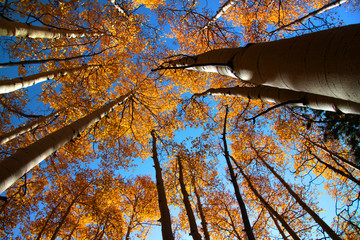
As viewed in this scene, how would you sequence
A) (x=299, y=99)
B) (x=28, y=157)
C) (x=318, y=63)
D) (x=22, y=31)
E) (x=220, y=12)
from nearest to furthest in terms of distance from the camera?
1. (x=318, y=63)
2. (x=28, y=157)
3. (x=299, y=99)
4. (x=22, y=31)
5. (x=220, y=12)

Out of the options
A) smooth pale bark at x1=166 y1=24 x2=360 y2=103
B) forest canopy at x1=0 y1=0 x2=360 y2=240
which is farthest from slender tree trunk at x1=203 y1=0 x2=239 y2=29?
smooth pale bark at x1=166 y1=24 x2=360 y2=103

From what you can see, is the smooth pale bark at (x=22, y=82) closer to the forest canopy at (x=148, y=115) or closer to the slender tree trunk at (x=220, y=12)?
the forest canopy at (x=148, y=115)

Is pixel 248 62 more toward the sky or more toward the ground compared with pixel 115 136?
more toward the ground

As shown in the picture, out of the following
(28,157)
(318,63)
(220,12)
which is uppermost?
(220,12)

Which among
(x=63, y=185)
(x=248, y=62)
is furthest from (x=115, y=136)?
(x=248, y=62)

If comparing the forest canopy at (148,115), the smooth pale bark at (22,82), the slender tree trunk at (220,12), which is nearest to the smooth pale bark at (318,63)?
the forest canopy at (148,115)

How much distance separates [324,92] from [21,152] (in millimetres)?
3304

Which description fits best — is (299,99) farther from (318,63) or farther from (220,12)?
(220,12)

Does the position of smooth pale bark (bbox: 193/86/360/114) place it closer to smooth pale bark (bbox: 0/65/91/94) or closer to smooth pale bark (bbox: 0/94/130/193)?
smooth pale bark (bbox: 0/94/130/193)

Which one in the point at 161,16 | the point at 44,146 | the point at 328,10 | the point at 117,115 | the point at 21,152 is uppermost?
the point at 161,16

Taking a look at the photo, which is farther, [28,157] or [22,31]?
[22,31]

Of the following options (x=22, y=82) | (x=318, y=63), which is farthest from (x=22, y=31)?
(x=318, y=63)

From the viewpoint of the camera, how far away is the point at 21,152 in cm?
219

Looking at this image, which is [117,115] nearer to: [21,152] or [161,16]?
[161,16]
